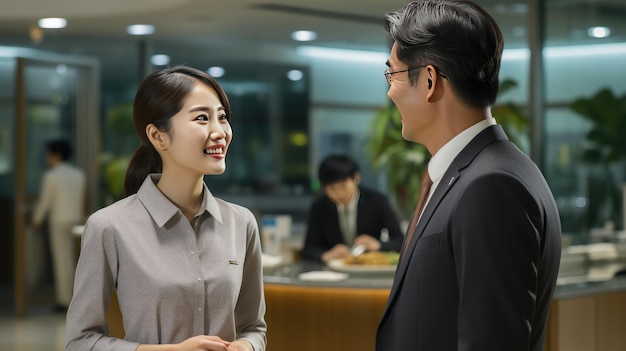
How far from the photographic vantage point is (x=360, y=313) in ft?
16.6

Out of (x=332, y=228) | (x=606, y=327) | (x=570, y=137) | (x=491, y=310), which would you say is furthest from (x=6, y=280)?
(x=491, y=310)

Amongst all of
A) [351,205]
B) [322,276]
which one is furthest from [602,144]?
[322,276]

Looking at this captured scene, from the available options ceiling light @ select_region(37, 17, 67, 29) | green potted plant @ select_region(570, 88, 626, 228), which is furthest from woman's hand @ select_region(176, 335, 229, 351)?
ceiling light @ select_region(37, 17, 67, 29)

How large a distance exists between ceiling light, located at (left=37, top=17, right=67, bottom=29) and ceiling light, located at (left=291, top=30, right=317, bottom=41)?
301cm

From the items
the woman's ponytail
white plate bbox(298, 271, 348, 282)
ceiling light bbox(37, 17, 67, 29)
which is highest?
ceiling light bbox(37, 17, 67, 29)

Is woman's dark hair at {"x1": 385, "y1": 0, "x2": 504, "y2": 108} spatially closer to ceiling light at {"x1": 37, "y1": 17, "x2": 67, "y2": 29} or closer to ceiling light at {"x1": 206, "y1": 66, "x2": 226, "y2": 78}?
ceiling light at {"x1": 37, "y1": 17, "x2": 67, "y2": 29}

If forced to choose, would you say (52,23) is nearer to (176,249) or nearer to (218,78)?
(218,78)

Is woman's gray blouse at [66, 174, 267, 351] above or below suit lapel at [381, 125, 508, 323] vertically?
below

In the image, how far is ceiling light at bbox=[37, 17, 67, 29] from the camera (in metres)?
10.9

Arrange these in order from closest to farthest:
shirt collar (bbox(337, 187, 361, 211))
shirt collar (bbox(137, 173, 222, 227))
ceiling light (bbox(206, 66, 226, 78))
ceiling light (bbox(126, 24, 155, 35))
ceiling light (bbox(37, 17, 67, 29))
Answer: shirt collar (bbox(137, 173, 222, 227))
shirt collar (bbox(337, 187, 361, 211))
ceiling light (bbox(37, 17, 67, 29))
ceiling light (bbox(126, 24, 155, 35))
ceiling light (bbox(206, 66, 226, 78))

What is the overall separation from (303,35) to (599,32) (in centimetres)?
488

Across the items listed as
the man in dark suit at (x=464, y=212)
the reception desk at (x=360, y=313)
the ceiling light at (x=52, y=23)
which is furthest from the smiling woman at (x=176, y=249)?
the ceiling light at (x=52, y=23)

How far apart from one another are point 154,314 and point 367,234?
486 centimetres

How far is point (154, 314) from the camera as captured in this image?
87.9 inches
